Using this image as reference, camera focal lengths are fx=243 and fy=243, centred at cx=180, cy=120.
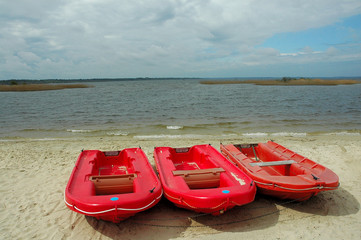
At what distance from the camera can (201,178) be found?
5.62 m

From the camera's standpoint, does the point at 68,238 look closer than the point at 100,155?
Yes

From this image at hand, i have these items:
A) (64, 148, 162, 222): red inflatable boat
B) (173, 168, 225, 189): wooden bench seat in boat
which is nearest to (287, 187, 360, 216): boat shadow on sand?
(173, 168, 225, 189): wooden bench seat in boat

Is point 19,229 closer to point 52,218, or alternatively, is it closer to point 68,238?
point 52,218

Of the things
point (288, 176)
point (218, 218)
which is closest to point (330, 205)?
point (288, 176)

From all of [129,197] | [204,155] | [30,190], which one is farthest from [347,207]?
[30,190]

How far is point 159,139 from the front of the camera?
1180 centimetres

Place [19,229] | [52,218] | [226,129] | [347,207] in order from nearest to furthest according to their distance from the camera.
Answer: [19,229], [52,218], [347,207], [226,129]

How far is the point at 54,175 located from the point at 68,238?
3.22 metres

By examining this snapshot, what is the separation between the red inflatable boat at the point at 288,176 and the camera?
16.0 feet

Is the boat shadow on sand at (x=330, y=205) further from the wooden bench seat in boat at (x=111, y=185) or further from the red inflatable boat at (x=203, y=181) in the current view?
the wooden bench seat in boat at (x=111, y=185)

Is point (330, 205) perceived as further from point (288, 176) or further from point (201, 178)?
point (201, 178)

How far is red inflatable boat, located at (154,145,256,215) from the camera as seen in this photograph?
444cm

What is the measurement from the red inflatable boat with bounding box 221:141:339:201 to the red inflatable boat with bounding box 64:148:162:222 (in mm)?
2280

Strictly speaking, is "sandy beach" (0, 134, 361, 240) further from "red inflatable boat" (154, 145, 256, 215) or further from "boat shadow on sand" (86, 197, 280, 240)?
"red inflatable boat" (154, 145, 256, 215)
